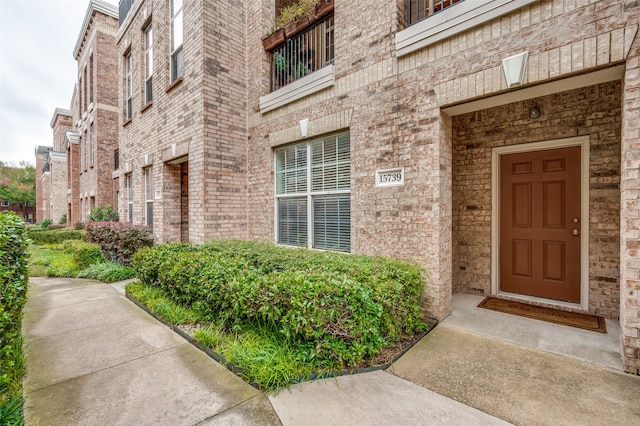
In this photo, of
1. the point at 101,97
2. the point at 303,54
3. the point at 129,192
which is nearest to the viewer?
the point at 303,54

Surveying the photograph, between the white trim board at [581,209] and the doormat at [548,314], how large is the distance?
19cm

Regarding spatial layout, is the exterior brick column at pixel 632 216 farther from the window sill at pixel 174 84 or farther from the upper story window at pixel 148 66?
the upper story window at pixel 148 66

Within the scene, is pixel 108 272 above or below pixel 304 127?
below

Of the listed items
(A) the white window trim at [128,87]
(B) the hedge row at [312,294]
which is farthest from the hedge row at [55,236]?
(B) the hedge row at [312,294]

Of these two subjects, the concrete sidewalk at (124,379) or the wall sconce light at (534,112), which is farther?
the wall sconce light at (534,112)

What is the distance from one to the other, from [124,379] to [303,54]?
545 cm

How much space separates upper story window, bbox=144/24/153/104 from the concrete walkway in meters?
6.65

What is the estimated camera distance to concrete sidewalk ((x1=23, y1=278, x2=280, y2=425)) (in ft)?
6.59

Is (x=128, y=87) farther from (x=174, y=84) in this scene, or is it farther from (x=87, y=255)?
(x=87, y=255)

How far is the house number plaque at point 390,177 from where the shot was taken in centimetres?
379

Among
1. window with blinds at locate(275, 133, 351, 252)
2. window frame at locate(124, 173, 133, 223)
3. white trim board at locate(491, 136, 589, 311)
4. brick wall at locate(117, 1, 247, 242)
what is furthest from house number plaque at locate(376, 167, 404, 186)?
window frame at locate(124, 173, 133, 223)

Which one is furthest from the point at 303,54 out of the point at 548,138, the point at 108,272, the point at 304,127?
the point at 108,272

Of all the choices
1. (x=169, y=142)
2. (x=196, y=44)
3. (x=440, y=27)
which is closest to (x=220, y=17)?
(x=196, y=44)

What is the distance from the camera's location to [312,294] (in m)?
2.51
